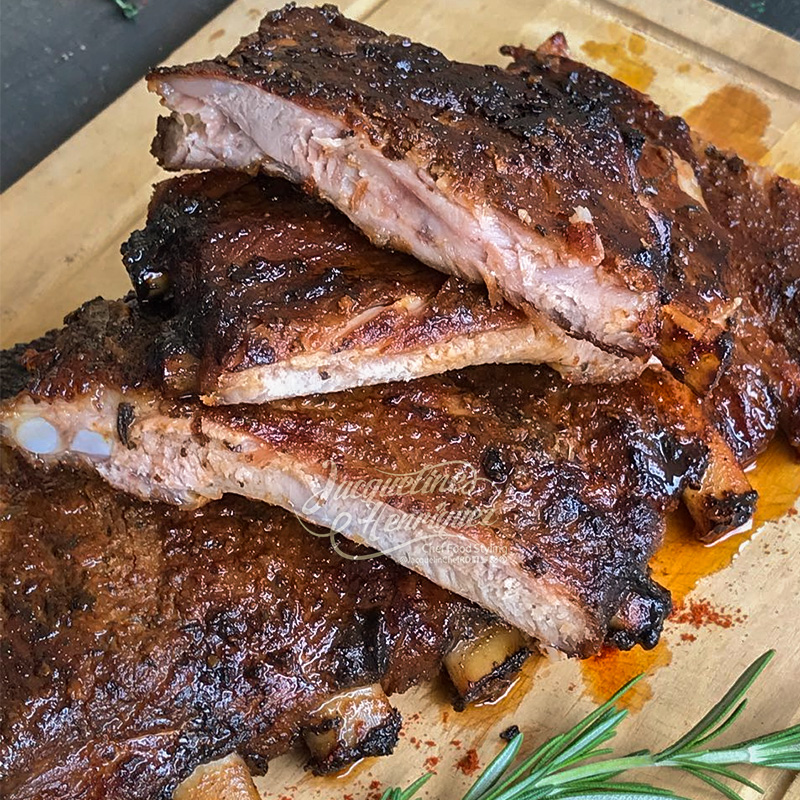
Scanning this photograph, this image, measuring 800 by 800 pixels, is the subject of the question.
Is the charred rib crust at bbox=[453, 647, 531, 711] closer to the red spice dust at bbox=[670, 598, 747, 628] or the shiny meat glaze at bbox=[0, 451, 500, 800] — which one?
the shiny meat glaze at bbox=[0, 451, 500, 800]

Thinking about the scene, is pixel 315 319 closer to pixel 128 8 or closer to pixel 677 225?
pixel 677 225

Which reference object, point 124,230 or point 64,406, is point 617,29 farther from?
point 64,406

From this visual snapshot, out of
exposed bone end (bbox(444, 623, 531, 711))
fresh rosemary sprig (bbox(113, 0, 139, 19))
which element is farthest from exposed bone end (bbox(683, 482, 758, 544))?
fresh rosemary sprig (bbox(113, 0, 139, 19))

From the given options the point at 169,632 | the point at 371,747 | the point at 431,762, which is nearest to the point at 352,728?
the point at 371,747

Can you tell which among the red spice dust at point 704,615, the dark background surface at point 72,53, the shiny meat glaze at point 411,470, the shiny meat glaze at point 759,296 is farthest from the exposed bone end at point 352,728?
the dark background surface at point 72,53

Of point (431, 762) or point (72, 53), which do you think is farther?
point (72, 53)

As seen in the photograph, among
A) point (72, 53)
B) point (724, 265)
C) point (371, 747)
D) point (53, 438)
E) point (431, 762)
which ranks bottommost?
point (431, 762)

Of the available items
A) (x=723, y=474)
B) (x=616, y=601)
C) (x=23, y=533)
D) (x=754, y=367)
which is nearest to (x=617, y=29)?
(x=754, y=367)
